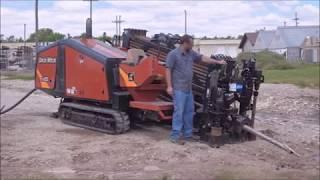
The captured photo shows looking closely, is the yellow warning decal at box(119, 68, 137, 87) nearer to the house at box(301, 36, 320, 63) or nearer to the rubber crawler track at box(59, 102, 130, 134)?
the rubber crawler track at box(59, 102, 130, 134)

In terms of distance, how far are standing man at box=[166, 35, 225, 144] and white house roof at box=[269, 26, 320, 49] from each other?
62.1 metres

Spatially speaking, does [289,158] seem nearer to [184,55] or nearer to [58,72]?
[184,55]

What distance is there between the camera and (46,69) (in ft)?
48.6

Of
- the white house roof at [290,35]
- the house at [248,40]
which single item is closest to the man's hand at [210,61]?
the white house roof at [290,35]

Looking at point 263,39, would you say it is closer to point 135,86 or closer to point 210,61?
point 135,86

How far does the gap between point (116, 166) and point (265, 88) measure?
15.2m

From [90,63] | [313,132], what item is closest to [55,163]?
[90,63]

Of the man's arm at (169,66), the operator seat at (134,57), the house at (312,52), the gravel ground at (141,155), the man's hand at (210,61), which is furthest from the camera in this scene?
the house at (312,52)

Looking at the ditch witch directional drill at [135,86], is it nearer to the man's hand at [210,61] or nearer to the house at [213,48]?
the man's hand at [210,61]

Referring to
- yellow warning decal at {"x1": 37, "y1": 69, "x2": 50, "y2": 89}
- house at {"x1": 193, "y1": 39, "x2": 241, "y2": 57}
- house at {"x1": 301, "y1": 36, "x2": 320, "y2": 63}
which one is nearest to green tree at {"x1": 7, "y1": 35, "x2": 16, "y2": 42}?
house at {"x1": 193, "y1": 39, "x2": 241, "y2": 57}

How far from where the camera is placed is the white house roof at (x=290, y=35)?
7369 cm

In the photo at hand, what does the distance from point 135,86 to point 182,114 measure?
1.27 metres

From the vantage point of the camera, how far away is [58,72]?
564 inches

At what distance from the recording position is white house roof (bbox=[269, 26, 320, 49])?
73688 mm
